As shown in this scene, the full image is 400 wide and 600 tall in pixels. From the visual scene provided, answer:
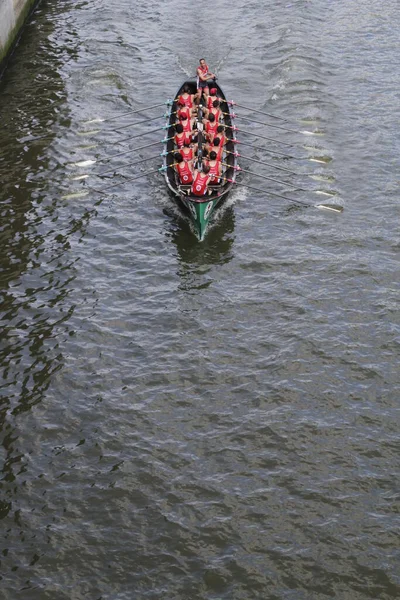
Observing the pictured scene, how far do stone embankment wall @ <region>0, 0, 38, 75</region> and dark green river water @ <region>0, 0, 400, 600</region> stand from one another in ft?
6.69

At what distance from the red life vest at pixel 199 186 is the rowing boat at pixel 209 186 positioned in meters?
0.14

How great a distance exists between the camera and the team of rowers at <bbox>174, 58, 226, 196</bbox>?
1039 inches

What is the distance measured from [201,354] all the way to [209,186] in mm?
7098

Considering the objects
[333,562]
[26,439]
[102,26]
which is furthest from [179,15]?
[333,562]

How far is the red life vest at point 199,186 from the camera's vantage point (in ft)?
83.4

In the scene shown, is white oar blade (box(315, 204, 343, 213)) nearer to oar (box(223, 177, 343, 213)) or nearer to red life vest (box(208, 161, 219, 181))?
oar (box(223, 177, 343, 213))

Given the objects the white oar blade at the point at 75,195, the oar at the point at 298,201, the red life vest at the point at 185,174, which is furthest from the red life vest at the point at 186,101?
the white oar blade at the point at 75,195

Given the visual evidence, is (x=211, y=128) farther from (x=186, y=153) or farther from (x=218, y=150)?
(x=186, y=153)

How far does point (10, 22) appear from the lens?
37719mm

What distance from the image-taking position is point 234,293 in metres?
23.5

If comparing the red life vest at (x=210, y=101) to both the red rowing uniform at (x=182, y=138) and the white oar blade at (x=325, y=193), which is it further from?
the white oar blade at (x=325, y=193)

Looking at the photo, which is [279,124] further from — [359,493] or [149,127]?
[359,493]

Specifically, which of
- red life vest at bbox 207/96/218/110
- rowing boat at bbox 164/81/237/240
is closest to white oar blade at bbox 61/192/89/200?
rowing boat at bbox 164/81/237/240

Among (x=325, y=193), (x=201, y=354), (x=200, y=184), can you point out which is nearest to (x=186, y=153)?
(x=200, y=184)
